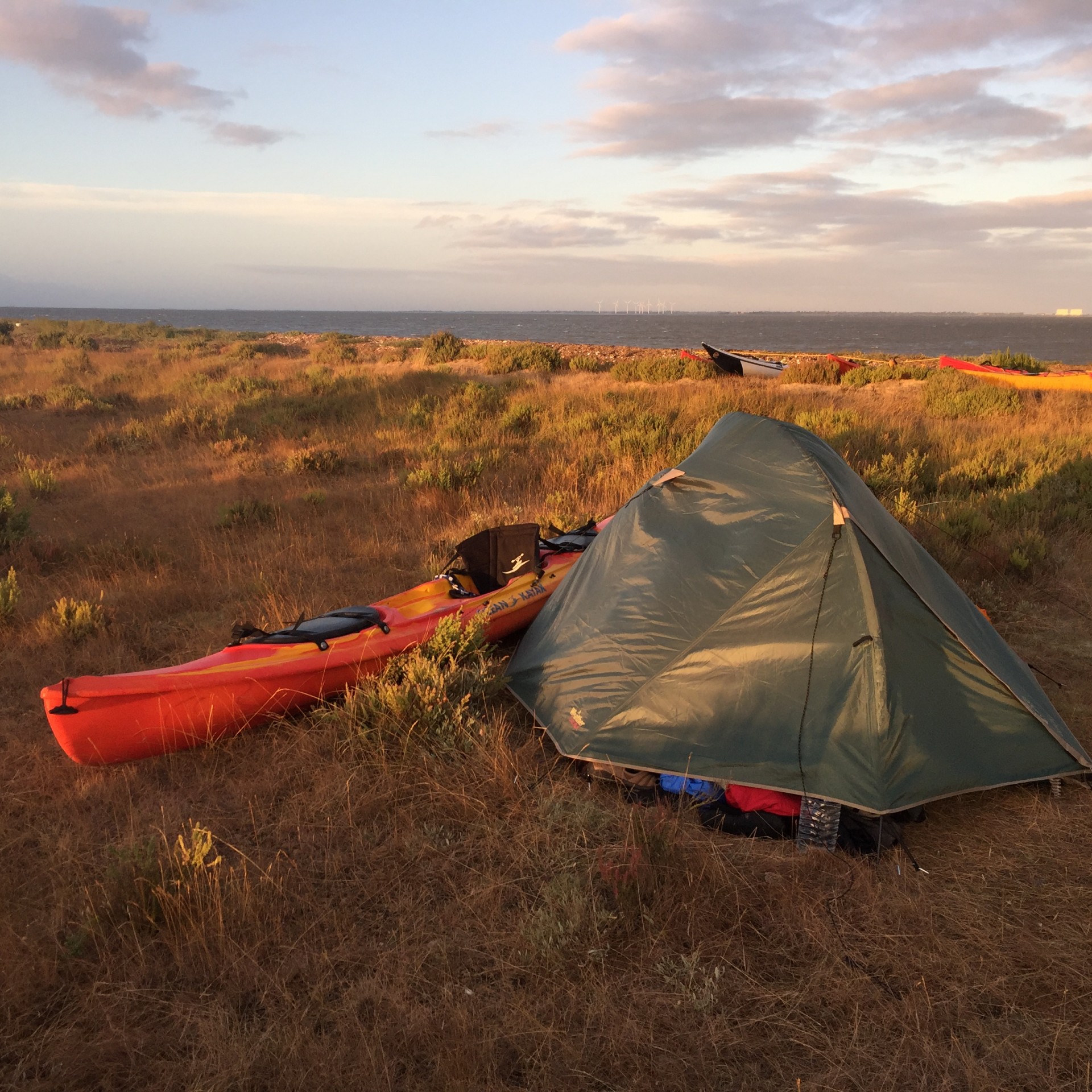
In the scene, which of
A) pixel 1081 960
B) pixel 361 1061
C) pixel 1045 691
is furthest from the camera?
pixel 1045 691

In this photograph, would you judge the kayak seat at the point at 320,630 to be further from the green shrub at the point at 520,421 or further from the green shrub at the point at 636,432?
the green shrub at the point at 520,421

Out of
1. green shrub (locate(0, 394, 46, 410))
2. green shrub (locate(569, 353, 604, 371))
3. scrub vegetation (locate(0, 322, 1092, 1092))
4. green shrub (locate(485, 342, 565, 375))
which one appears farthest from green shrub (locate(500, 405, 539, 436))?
green shrub (locate(0, 394, 46, 410))

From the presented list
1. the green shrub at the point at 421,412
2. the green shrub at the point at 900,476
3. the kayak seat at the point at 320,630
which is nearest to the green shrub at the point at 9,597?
the kayak seat at the point at 320,630

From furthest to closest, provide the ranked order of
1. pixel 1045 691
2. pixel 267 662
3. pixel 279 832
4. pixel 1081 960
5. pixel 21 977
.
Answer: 1. pixel 1045 691
2. pixel 267 662
3. pixel 279 832
4. pixel 1081 960
5. pixel 21 977

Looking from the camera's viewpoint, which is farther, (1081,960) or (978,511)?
(978,511)

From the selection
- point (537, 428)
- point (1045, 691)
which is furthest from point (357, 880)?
point (537, 428)

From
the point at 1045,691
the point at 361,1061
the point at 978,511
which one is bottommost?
the point at 361,1061

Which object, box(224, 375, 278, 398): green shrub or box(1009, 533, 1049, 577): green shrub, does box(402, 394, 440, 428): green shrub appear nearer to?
box(224, 375, 278, 398): green shrub

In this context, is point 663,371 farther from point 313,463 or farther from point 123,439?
point 123,439

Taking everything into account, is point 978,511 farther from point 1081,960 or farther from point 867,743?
point 1081,960

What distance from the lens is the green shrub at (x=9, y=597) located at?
511 centimetres

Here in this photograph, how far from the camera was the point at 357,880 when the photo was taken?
3.04 m

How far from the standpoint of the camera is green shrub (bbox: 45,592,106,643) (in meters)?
5.05

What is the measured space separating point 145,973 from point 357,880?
29.8 inches
